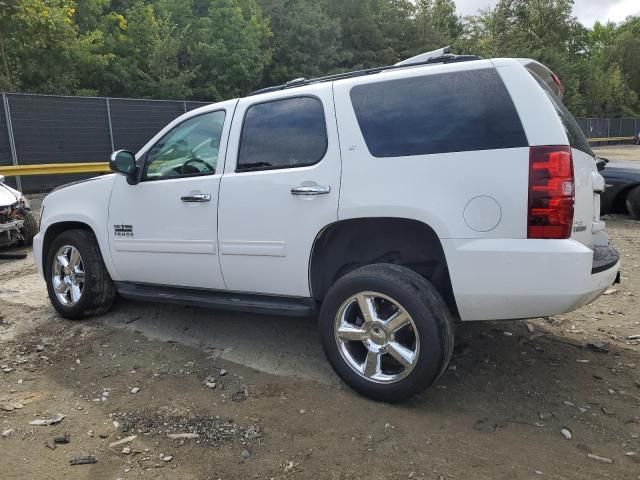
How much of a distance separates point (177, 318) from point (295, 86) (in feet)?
7.64

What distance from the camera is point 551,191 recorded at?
109 inches

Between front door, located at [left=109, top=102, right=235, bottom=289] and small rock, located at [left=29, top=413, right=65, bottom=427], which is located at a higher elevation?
front door, located at [left=109, top=102, right=235, bottom=289]

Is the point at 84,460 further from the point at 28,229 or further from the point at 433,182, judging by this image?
the point at 28,229

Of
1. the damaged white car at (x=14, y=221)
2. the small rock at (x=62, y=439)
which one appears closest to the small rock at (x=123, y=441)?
the small rock at (x=62, y=439)

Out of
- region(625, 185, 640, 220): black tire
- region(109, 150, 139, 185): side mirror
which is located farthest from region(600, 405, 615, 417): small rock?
region(625, 185, 640, 220): black tire

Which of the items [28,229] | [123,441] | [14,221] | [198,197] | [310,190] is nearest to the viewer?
Answer: [123,441]

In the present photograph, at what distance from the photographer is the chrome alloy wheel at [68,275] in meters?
4.73

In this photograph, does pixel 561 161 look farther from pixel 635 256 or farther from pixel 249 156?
pixel 635 256

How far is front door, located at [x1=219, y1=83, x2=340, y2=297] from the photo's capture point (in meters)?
3.37

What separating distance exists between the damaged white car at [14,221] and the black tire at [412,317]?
19.9ft

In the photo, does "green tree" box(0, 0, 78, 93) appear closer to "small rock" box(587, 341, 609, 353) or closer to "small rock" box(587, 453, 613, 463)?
"small rock" box(587, 341, 609, 353)

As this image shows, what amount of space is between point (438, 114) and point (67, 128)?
13029 mm

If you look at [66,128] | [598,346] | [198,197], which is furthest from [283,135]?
[66,128]

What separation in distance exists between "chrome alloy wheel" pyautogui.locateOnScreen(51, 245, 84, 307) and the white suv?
82 centimetres
